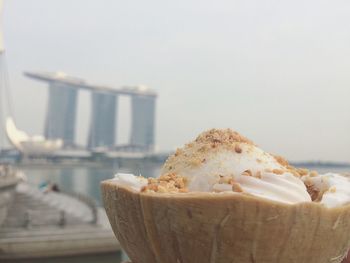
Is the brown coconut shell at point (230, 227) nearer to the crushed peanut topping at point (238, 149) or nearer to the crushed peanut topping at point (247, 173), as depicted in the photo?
the crushed peanut topping at point (247, 173)

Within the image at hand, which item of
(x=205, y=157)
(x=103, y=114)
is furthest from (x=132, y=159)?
(x=205, y=157)

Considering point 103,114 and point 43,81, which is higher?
point 43,81

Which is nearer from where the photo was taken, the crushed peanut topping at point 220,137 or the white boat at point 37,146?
the crushed peanut topping at point 220,137

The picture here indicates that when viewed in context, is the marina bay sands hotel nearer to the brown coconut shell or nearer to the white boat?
the white boat

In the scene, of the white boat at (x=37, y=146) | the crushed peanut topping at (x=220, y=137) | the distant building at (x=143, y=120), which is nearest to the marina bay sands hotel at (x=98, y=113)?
the distant building at (x=143, y=120)

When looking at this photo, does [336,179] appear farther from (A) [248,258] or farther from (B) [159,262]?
(B) [159,262]

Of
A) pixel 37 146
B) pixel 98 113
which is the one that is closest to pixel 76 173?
pixel 37 146
